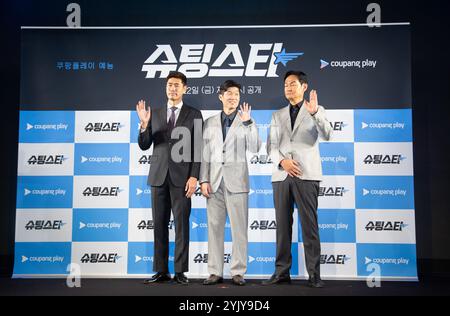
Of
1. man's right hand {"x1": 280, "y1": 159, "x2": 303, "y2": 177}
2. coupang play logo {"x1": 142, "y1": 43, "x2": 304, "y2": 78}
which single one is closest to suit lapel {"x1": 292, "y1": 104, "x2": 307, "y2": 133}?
man's right hand {"x1": 280, "y1": 159, "x2": 303, "y2": 177}

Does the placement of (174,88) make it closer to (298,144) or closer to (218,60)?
(218,60)

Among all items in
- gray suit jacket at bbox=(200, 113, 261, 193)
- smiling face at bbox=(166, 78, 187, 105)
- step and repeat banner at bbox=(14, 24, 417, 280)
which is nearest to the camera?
gray suit jacket at bbox=(200, 113, 261, 193)

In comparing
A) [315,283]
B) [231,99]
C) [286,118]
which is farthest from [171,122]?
[315,283]

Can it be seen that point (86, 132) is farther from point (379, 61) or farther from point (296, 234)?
point (379, 61)

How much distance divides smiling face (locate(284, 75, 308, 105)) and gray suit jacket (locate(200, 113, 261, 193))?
428 millimetres

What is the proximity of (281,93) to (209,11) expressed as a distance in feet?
3.80

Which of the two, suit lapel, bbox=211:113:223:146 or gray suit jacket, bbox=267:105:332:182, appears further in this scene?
suit lapel, bbox=211:113:223:146

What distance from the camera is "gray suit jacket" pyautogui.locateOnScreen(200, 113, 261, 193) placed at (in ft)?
13.8

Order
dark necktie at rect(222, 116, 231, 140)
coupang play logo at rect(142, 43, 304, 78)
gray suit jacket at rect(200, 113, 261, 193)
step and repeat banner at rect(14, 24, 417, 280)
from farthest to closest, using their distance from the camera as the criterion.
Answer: coupang play logo at rect(142, 43, 304, 78)
step and repeat banner at rect(14, 24, 417, 280)
dark necktie at rect(222, 116, 231, 140)
gray suit jacket at rect(200, 113, 261, 193)

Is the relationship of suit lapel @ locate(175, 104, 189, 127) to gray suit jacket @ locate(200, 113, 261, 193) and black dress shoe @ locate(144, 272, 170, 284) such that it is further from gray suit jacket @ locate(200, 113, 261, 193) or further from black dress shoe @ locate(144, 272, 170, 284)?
black dress shoe @ locate(144, 272, 170, 284)

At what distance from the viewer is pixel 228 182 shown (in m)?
4.21

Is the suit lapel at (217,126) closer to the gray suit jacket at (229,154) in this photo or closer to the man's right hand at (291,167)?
the gray suit jacket at (229,154)

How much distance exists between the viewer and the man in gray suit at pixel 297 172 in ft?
13.5

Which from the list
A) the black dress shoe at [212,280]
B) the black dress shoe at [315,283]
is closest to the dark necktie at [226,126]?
the black dress shoe at [212,280]
